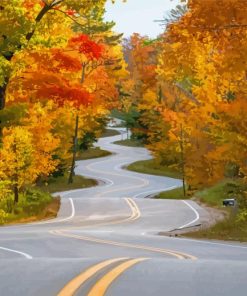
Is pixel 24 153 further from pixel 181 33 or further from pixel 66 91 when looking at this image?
pixel 181 33

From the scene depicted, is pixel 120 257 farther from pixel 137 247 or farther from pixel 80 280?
pixel 80 280

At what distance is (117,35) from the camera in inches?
2569

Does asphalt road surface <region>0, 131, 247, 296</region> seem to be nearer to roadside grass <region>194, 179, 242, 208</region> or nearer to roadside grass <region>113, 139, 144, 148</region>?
roadside grass <region>194, 179, 242, 208</region>

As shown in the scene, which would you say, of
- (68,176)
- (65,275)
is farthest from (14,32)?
(68,176)

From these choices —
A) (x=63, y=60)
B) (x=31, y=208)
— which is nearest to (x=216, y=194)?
(x=31, y=208)

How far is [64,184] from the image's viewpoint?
172ft

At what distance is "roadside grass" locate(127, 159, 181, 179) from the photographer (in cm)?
6203

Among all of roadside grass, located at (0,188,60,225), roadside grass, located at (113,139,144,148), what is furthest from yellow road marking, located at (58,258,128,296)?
roadside grass, located at (113,139,144,148)

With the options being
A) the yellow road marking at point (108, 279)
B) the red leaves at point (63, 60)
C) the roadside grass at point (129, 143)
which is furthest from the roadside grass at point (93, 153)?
the yellow road marking at point (108, 279)

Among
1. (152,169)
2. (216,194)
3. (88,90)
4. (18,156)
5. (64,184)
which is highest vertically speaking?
(88,90)

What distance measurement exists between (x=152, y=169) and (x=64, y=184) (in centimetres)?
1529

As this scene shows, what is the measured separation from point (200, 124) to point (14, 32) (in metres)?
25.0

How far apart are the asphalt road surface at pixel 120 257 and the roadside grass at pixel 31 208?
40.2 inches

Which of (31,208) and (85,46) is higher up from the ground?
(85,46)
